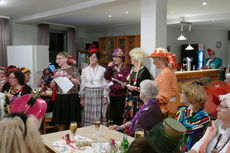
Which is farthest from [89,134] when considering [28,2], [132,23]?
[132,23]

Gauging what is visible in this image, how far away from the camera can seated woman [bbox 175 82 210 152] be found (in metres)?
1.96

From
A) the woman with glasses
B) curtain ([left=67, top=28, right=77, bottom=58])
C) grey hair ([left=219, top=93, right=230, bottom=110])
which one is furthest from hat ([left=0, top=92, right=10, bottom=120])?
curtain ([left=67, top=28, right=77, bottom=58])

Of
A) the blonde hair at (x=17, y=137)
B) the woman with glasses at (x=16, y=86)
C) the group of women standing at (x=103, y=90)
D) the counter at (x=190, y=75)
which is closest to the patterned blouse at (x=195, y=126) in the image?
the group of women standing at (x=103, y=90)

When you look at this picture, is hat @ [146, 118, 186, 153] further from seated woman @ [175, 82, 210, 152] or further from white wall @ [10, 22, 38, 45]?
white wall @ [10, 22, 38, 45]

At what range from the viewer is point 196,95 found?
2.03 meters

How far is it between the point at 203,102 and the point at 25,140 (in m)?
1.66

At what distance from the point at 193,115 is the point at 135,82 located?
147cm

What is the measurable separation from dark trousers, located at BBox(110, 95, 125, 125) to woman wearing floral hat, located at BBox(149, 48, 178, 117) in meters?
0.89

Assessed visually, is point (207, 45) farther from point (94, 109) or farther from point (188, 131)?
point (188, 131)

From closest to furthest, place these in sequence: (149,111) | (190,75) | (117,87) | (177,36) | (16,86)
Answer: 1. (149,111)
2. (16,86)
3. (117,87)
4. (190,75)
5. (177,36)

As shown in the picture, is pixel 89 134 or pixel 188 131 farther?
pixel 89 134

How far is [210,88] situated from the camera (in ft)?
5.54

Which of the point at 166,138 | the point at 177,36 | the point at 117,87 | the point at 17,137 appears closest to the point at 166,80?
the point at 117,87

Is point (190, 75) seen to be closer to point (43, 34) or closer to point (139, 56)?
point (139, 56)
